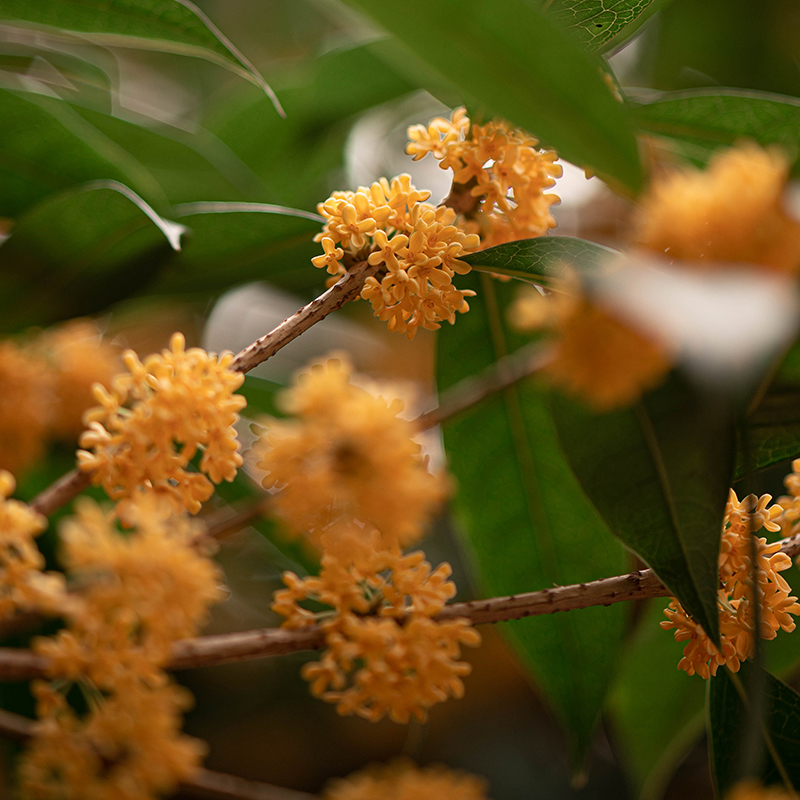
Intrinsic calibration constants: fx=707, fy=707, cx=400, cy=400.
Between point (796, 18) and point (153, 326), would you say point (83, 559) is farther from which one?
point (796, 18)

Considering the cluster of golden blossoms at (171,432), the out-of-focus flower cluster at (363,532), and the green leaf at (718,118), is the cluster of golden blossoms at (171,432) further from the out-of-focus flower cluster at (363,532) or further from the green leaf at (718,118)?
the green leaf at (718,118)

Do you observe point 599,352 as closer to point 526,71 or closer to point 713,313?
point 713,313

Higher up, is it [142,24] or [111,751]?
[142,24]

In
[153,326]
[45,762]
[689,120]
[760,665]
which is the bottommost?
[760,665]

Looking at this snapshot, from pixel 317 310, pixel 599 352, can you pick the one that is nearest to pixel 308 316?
pixel 317 310

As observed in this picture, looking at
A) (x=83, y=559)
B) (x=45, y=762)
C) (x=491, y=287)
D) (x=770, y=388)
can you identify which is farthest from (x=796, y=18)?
(x=45, y=762)

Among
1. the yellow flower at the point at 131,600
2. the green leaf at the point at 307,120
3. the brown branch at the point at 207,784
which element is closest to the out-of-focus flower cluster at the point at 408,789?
the brown branch at the point at 207,784
